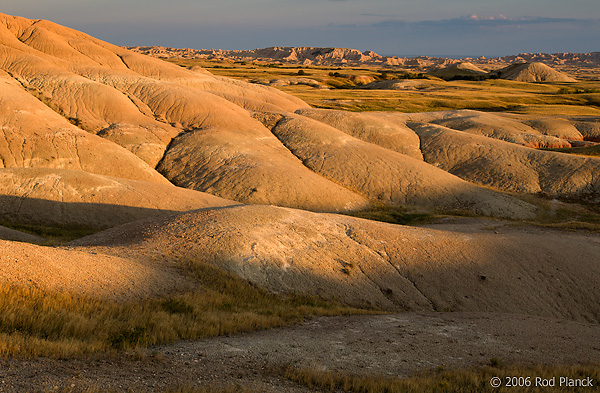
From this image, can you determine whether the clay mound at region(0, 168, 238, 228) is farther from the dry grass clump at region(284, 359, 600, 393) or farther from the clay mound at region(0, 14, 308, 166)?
the dry grass clump at region(284, 359, 600, 393)

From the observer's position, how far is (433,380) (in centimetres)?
973

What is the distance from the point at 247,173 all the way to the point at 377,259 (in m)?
20.8

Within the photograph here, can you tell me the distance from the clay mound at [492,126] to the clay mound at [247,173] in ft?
102

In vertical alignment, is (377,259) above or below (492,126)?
below

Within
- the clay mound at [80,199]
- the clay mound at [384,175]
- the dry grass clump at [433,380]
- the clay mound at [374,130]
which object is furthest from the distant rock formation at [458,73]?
the dry grass clump at [433,380]

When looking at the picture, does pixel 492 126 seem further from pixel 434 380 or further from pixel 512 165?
pixel 434 380

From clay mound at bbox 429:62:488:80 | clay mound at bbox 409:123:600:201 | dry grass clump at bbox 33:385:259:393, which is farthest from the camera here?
clay mound at bbox 429:62:488:80

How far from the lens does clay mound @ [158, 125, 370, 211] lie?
37.0 meters

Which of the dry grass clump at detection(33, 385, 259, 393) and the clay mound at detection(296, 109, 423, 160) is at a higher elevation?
the clay mound at detection(296, 109, 423, 160)

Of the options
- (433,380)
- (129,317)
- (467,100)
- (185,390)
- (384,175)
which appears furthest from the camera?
(467,100)

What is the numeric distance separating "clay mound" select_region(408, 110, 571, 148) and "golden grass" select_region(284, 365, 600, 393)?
179ft

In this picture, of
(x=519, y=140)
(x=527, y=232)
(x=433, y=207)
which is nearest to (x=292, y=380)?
(x=527, y=232)

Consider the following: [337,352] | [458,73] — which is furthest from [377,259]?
[458,73]

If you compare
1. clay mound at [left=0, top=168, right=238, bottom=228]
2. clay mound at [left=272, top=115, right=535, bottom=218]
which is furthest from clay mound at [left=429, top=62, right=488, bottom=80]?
clay mound at [left=0, top=168, right=238, bottom=228]
